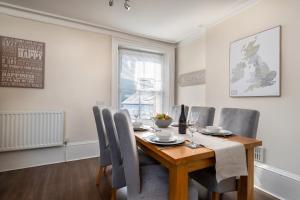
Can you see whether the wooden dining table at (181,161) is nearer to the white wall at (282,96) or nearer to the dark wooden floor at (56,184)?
the white wall at (282,96)

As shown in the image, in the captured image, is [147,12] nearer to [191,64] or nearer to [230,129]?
[191,64]

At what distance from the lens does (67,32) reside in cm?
288

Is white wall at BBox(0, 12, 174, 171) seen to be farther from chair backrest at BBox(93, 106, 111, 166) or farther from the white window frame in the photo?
chair backrest at BBox(93, 106, 111, 166)

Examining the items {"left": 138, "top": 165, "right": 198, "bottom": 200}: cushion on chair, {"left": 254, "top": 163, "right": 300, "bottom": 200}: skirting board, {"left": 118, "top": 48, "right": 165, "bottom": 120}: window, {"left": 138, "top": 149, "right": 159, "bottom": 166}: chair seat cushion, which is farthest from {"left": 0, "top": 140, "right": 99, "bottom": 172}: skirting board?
{"left": 254, "top": 163, "right": 300, "bottom": 200}: skirting board

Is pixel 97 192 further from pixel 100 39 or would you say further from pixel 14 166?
pixel 100 39

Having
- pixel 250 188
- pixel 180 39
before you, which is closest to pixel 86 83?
pixel 180 39

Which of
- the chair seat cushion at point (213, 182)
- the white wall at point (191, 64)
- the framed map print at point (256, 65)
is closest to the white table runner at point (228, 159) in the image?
the chair seat cushion at point (213, 182)

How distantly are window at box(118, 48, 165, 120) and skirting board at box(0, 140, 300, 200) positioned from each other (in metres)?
1.07

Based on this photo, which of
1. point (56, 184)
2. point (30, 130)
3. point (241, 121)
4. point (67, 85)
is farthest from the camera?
point (67, 85)

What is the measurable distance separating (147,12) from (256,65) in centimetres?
171

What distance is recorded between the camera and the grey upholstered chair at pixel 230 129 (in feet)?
4.37

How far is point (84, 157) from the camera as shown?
117 inches

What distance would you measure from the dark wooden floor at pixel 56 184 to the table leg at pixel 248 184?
0.56 meters

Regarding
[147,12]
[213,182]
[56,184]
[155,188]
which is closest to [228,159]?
[213,182]
